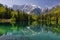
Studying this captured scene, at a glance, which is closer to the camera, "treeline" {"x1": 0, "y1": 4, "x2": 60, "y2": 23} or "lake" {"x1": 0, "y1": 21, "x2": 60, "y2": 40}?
"lake" {"x1": 0, "y1": 21, "x2": 60, "y2": 40}

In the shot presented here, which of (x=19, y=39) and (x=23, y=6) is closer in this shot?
(x=19, y=39)

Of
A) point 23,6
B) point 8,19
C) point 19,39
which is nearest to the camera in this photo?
point 19,39

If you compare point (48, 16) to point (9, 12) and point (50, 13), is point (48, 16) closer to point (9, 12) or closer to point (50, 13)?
point (50, 13)

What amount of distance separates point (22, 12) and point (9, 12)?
1730mm

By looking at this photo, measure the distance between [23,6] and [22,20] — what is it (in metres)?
1.96

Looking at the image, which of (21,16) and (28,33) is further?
(21,16)

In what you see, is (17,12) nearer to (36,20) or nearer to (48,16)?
(36,20)

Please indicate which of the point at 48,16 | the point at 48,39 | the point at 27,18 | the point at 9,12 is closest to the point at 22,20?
the point at 27,18

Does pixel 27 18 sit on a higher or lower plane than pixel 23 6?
lower

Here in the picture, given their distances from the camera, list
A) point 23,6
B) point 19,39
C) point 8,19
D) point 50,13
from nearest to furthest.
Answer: point 19,39, point 8,19, point 23,6, point 50,13

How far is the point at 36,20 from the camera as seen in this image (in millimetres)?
22484

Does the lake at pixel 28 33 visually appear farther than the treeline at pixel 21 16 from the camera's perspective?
No

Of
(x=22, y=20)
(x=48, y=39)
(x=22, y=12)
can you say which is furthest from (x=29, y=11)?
(x=48, y=39)

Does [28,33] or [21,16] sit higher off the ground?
[21,16]
